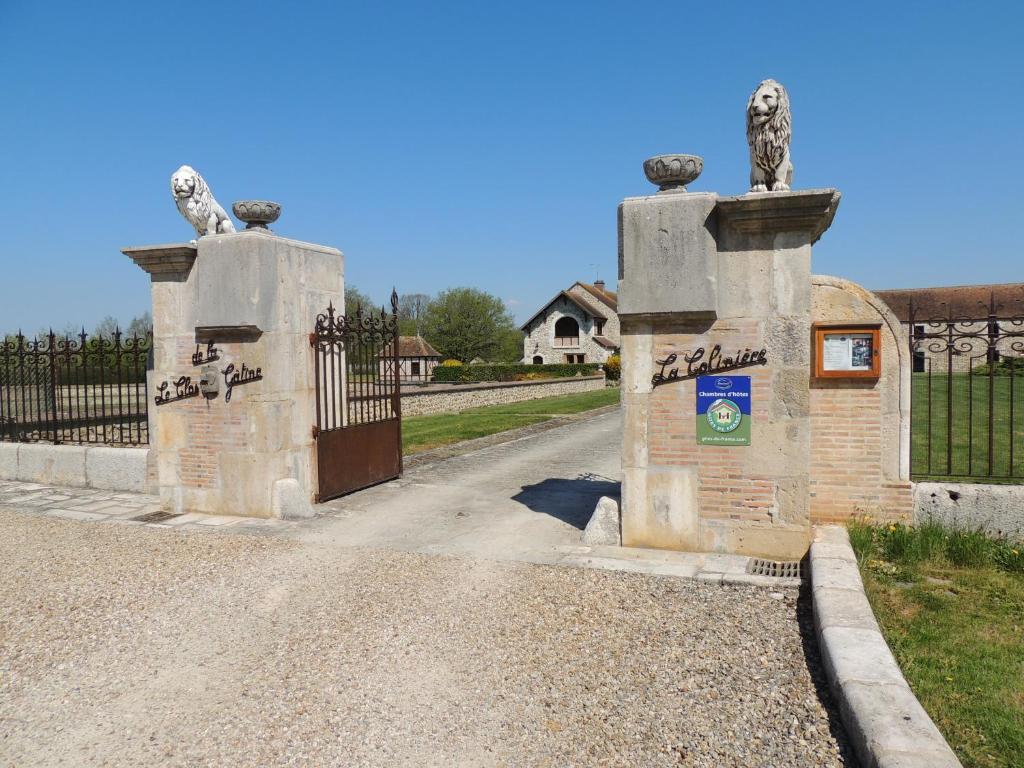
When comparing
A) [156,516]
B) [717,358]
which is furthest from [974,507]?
[156,516]

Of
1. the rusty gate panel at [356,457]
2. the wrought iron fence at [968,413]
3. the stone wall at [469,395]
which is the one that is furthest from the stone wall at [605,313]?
the rusty gate panel at [356,457]

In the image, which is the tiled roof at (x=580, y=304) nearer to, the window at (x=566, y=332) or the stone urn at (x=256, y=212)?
the window at (x=566, y=332)

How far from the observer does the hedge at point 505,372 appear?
40.8 m

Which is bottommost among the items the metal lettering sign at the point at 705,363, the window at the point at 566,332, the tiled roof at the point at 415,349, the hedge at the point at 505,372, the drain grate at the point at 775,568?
the drain grate at the point at 775,568

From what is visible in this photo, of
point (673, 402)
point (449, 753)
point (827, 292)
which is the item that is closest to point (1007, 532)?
point (827, 292)

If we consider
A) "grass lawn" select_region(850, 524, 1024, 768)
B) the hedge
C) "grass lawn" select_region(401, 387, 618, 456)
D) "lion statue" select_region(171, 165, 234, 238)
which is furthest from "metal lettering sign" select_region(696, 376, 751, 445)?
the hedge

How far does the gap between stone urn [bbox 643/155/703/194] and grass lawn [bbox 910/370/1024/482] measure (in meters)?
2.64

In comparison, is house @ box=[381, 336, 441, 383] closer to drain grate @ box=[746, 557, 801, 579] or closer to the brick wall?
the brick wall

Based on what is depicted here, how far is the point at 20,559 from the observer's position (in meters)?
6.34

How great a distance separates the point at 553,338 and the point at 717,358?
4880 centimetres

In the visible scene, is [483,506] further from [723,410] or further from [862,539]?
[862,539]

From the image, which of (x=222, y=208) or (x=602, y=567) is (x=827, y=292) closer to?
(x=602, y=567)

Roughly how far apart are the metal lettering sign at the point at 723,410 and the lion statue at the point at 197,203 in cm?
587

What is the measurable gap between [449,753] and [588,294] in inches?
2159
